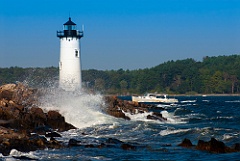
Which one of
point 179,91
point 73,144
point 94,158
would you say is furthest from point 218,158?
point 179,91

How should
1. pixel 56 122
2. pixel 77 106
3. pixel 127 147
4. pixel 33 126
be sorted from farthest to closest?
pixel 77 106, pixel 56 122, pixel 33 126, pixel 127 147

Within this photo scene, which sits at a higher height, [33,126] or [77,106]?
[77,106]

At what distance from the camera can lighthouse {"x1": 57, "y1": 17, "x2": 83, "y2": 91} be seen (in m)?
51.8

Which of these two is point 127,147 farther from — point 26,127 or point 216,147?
point 26,127

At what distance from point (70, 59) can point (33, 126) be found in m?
19.2

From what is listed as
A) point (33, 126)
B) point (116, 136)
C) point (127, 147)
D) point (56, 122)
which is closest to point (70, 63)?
point (56, 122)

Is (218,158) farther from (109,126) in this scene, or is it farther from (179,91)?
(179,91)

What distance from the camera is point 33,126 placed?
1309 inches

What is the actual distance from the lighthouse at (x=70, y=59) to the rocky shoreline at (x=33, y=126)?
10.5ft

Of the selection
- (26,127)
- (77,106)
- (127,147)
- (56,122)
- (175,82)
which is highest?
(175,82)

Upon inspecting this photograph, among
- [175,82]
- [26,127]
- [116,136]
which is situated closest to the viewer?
[116,136]

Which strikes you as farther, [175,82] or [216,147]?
[175,82]

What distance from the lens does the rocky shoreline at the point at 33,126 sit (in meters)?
24.6

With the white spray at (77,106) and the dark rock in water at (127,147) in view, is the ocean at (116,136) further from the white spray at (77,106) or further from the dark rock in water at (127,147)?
the dark rock in water at (127,147)
